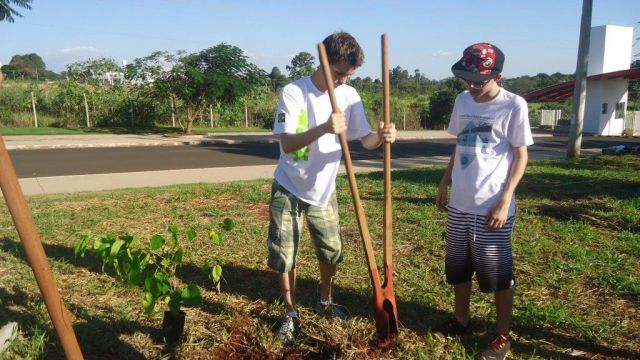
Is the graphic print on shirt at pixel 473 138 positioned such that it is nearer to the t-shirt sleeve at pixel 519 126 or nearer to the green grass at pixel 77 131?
the t-shirt sleeve at pixel 519 126

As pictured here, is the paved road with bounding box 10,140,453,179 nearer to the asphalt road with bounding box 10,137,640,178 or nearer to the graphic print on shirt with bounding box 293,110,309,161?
the asphalt road with bounding box 10,137,640,178

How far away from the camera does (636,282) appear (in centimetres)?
367

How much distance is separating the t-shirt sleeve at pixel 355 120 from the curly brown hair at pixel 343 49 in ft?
0.97

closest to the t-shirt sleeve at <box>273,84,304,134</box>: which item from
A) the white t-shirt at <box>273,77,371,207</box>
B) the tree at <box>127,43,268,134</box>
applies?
the white t-shirt at <box>273,77,371,207</box>

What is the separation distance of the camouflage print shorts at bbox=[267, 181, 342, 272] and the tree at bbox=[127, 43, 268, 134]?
1655cm

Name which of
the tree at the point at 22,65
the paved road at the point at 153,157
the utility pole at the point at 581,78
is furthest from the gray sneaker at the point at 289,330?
the utility pole at the point at 581,78

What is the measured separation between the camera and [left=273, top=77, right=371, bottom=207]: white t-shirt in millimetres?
2590

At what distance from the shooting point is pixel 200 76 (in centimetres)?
1852

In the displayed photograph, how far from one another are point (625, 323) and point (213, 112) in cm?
2296

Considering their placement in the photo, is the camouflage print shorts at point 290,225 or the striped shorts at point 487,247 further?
the camouflage print shorts at point 290,225

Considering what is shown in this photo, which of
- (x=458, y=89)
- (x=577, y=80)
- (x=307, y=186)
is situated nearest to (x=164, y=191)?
(x=307, y=186)

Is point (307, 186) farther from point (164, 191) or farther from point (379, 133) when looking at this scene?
point (164, 191)

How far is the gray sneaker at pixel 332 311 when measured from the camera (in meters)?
3.10

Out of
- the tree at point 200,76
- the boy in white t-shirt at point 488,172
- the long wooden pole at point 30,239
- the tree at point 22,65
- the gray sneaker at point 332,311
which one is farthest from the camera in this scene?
the tree at point 200,76
